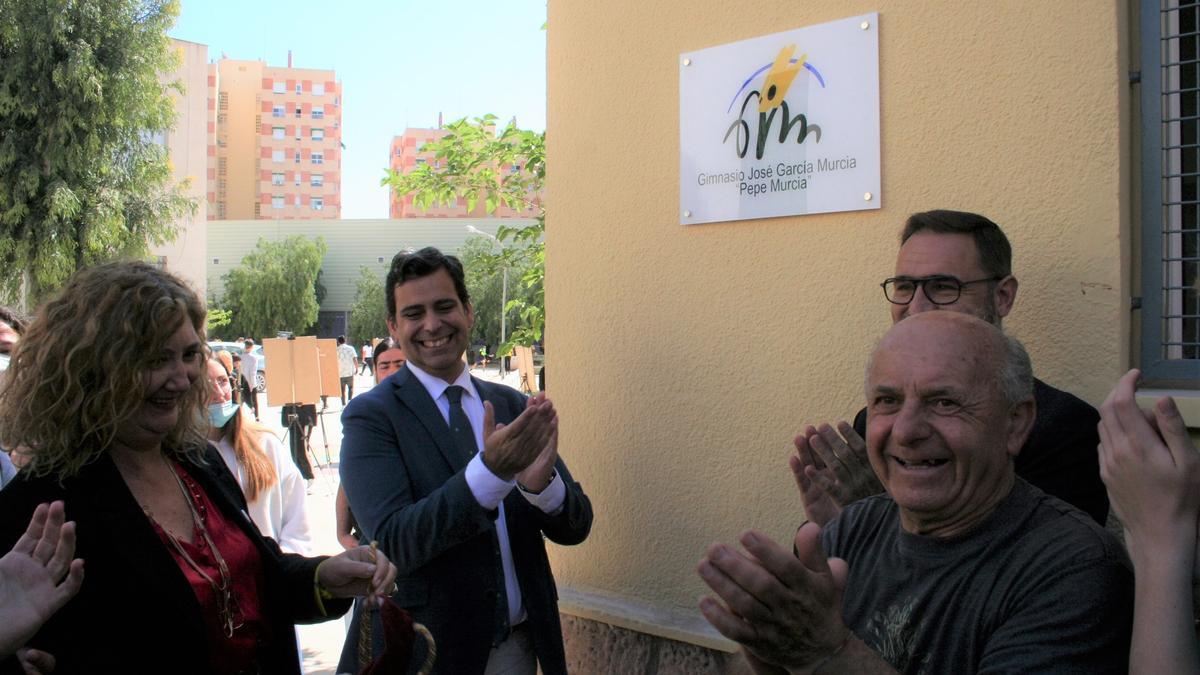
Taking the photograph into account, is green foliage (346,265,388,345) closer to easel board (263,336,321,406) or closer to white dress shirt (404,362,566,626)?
easel board (263,336,321,406)

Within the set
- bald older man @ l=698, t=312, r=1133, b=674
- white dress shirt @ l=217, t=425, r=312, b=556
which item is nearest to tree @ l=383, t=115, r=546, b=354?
white dress shirt @ l=217, t=425, r=312, b=556

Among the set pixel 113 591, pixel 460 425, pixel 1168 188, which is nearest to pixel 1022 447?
pixel 1168 188

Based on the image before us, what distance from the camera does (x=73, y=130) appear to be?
20.7 metres

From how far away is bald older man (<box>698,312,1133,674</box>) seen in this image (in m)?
1.38

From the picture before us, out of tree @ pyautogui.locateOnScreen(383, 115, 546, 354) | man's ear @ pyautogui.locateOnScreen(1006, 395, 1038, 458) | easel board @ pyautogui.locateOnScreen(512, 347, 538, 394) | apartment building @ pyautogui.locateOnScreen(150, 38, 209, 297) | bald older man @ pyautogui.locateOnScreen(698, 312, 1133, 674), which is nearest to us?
bald older man @ pyautogui.locateOnScreen(698, 312, 1133, 674)

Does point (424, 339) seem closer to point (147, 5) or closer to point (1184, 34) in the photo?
point (1184, 34)

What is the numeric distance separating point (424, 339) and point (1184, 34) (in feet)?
7.85

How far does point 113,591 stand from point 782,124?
2.47 m

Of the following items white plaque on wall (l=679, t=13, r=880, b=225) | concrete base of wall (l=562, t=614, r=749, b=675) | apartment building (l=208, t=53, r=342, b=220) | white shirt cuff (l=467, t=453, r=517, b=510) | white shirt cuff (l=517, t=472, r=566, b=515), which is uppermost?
apartment building (l=208, t=53, r=342, b=220)

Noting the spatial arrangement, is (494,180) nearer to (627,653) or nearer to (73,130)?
(627,653)

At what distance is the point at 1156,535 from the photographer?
4.64 feet

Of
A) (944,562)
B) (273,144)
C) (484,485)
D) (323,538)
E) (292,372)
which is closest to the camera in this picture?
(944,562)

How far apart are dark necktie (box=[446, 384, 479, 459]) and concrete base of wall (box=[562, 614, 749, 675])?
1129 mm

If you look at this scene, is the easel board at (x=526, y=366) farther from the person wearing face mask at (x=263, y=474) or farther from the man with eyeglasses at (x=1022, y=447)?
the man with eyeglasses at (x=1022, y=447)
